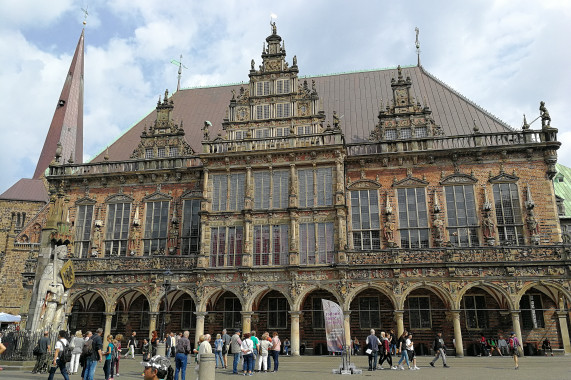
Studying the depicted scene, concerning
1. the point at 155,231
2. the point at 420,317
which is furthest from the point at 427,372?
the point at 155,231

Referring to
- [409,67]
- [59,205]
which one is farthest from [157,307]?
[409,67]

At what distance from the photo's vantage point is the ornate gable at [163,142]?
3253 centimetres

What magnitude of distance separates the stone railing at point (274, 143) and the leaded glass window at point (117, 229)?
282 inches

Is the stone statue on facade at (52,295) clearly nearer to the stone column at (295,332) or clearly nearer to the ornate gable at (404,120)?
the stone column at (295,332)

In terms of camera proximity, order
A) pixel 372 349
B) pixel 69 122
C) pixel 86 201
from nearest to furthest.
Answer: pixel 372 349 → pixel 86 201 → pixel 69 122

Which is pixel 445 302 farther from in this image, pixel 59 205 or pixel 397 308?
pixel 59 205

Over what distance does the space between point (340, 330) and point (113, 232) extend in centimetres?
1951

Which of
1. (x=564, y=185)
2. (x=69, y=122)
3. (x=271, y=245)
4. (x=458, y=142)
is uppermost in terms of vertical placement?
(x=69, y=122)

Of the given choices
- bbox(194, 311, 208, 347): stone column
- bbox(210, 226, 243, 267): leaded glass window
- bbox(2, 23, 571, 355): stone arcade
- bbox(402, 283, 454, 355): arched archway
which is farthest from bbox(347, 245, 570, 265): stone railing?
bbox(194, 311, 208, 347): stone column

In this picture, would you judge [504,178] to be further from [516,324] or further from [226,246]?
[226,246]

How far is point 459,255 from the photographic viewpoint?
24.3 m

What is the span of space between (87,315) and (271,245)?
13.6 m

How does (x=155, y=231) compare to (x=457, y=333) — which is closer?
(x=457, y=333)

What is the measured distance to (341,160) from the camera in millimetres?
27484
